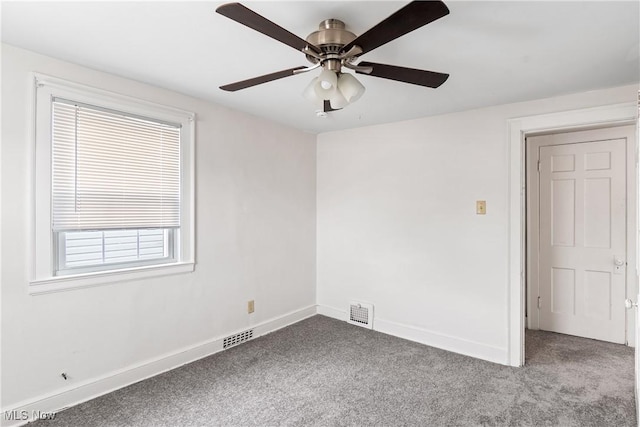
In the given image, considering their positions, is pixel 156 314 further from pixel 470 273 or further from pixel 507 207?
pixel 507 207

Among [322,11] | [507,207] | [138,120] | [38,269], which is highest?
[322,11]

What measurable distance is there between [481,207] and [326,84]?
204 centimetres

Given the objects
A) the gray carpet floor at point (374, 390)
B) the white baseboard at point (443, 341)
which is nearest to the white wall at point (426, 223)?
the white baseboard at point (443, 341)

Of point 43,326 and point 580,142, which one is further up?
point 580,142

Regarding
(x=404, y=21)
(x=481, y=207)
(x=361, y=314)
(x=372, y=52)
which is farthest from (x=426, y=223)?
(x=404, y=21)

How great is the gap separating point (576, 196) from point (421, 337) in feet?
7.16

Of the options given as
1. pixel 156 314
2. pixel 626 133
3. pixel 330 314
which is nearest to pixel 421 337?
pixel 330 314

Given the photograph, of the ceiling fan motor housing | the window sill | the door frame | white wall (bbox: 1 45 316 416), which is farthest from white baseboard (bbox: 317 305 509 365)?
the ceiling fan motor housing

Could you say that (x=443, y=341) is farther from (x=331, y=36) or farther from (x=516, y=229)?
(x=331, y=36)

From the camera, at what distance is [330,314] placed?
4.04 meters

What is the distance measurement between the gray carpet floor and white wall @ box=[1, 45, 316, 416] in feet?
0.82

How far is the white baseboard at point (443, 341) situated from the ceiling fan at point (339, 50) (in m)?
2.38

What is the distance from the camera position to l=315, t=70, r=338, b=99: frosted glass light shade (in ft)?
5.29

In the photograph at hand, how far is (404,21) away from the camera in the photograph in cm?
122
